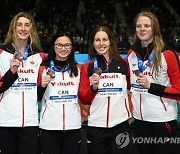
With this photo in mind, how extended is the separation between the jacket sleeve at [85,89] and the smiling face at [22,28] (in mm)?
577

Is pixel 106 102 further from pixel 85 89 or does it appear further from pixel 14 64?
pixel 14 64

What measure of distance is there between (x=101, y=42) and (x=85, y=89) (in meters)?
0.42

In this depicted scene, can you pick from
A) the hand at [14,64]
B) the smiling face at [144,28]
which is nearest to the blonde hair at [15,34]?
the hand at [14,64]

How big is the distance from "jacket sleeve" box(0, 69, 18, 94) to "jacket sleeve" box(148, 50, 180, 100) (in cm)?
113

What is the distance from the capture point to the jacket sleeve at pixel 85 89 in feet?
9.95

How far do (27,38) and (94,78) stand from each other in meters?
0.75

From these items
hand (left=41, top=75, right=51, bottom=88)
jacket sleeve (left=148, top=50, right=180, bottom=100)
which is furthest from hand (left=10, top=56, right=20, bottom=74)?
jacket sleeve (left=148, top=50, right=180, bottom=100)

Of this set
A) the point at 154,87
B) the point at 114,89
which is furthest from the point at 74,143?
the point at 154,87

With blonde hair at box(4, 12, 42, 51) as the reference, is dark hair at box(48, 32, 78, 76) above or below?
below

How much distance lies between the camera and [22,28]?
309 centimetres

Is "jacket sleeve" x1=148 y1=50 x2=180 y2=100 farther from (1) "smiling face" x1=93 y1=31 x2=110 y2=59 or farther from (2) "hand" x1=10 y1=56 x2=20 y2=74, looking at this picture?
(2) "hand" x1=10 y1=56 x2=20 y2=74

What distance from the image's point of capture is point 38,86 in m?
3.06

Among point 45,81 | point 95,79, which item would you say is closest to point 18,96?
point 45,81

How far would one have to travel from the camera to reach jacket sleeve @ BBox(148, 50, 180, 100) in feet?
9.84
